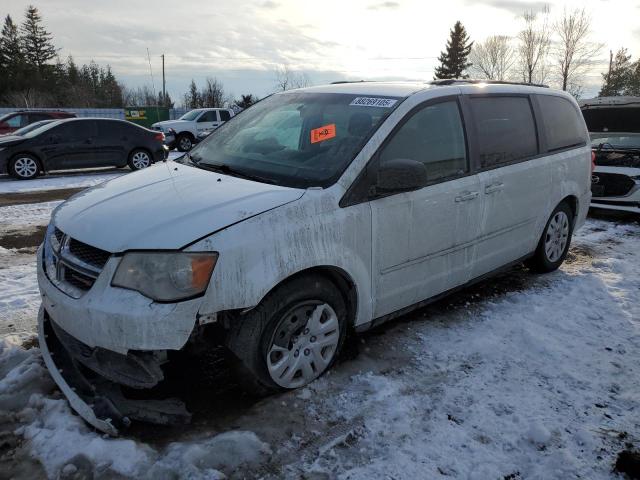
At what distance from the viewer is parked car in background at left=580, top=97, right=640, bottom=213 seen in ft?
24.7

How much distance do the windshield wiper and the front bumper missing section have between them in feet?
4.07

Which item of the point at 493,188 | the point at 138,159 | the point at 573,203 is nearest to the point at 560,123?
the point at 573,203

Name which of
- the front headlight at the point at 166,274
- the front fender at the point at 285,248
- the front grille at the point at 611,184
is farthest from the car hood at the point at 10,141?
the front grille at the point at 611,184

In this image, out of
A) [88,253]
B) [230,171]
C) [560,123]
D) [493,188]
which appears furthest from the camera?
[560,123]

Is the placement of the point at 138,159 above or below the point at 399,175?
below

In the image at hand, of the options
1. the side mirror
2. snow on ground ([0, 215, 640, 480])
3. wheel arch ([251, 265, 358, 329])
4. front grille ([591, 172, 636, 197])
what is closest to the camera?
snow on ground ([0, 215, 640, 480])

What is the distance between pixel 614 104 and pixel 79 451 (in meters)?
9.28

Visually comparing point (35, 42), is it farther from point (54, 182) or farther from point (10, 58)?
point (54, 182)

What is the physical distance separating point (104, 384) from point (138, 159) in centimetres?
1190

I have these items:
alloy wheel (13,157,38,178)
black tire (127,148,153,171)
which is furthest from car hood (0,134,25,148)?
black tire (127,148,153,171)

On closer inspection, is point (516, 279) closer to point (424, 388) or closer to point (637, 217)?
point (424, 388)

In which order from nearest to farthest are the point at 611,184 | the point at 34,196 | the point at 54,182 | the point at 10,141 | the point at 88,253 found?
the point at 88,253 → the point at 611,184 → the point at 34,196 → the point at 54,182 → the point at 10,141

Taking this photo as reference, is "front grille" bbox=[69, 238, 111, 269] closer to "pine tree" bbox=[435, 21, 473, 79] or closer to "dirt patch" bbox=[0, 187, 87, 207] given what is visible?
"dirt patch" bbox=[0, 187, 87, 207]

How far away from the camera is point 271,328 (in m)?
2.74
